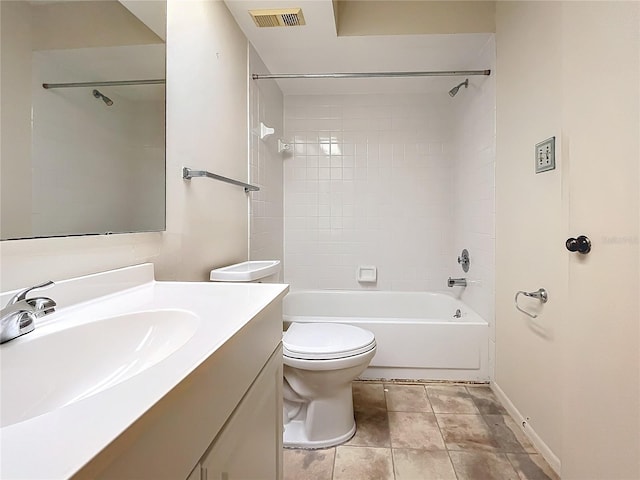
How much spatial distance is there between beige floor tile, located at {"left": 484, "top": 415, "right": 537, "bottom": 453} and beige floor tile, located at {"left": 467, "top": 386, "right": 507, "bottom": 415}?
0.05 m

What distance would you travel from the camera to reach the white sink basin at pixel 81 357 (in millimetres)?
574

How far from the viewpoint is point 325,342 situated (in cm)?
171

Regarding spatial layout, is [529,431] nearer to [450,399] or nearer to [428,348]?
[450,399]

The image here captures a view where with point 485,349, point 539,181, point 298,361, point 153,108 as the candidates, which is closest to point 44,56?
point 153,108

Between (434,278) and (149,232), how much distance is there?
8.07 ft

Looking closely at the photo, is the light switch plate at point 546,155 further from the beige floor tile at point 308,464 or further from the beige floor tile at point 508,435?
the beige floor tile at point 308,464

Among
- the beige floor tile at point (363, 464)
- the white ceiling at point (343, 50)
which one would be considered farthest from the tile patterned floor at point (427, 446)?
the white ceiling at point (343, 50)

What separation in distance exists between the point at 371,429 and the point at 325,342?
49cm

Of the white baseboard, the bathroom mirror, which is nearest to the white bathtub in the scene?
the white baseboard

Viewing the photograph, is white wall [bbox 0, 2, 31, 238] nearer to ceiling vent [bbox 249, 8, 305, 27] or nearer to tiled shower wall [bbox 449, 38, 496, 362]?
ceiling vent [bbox 249, 8, 305, 27]

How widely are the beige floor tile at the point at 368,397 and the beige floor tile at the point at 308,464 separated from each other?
1.28 ft

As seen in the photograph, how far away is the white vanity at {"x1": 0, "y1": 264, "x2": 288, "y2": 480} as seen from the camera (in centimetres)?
34

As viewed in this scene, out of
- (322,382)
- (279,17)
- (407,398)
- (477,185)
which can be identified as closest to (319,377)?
(322,382)

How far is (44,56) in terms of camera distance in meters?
0.80
